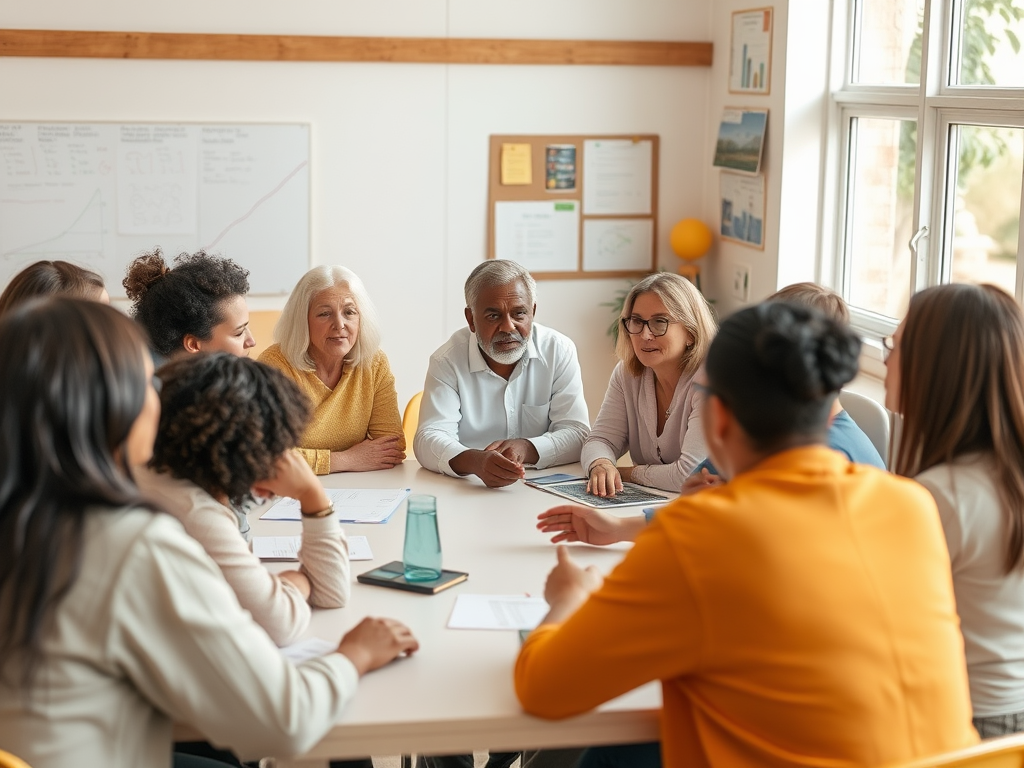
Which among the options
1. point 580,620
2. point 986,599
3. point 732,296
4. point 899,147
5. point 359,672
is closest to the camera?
point 580,620

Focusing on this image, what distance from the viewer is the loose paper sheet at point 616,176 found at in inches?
198

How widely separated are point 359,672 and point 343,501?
1057 mm

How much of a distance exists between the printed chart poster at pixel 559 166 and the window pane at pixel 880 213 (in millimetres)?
1250

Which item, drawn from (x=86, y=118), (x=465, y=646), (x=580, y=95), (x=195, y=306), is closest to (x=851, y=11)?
(x=580, y=95)

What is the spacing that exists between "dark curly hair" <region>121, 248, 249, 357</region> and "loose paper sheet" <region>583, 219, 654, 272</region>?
2.34 metres

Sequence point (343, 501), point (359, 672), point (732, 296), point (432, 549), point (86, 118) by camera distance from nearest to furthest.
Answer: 1. point (359, 672)
2. point (432, 549)
3. point (343, 501)
4. point (86, 118)
5. point (732, 296)

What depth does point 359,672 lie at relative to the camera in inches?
64.4

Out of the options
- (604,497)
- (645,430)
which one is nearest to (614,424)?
(645,430)

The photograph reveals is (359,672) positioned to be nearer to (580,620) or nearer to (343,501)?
(580,620)

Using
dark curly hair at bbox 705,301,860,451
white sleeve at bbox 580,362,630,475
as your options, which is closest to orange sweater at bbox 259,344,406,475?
white sleeve at bbox 580,362,630,475

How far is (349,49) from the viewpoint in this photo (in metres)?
4.68

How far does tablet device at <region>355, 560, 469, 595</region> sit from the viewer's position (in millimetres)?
2027

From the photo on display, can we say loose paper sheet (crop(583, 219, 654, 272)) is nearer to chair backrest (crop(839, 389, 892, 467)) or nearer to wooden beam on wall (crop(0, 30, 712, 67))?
wooden beam on wall (crop(0, 30, 712, 67))

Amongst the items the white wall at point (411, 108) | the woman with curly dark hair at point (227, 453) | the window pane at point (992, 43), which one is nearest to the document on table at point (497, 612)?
the woman with curly dark hair at point (227, 453)
